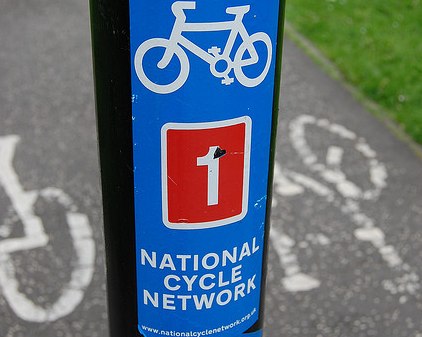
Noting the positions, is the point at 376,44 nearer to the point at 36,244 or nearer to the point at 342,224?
the point at 342,224

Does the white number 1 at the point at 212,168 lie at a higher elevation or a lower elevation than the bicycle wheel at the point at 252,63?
lower

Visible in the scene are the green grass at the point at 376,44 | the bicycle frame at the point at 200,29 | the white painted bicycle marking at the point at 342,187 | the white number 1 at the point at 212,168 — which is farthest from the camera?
the green grass at the point at 376,44

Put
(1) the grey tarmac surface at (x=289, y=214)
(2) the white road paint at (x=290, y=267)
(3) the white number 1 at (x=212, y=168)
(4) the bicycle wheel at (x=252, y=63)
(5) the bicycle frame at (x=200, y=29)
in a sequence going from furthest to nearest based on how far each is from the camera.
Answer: (2) the white road paint at (x=290, y=267) → (1) the grey tarmac surface at (x=289, y=214) → (3) the white number 1 at (x=212, y=168) → (4) the bicycle wheel at (x=252, y=63) → (5) the bicycle frame at (x=200, y=29)

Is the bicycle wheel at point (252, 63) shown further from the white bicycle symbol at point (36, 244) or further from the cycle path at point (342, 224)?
the white bicycle symbol at point (36, 244)

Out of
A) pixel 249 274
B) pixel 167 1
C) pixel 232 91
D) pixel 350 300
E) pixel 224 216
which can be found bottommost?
pixel 350 300

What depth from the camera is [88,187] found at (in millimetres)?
5492

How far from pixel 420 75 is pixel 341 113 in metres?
0.89

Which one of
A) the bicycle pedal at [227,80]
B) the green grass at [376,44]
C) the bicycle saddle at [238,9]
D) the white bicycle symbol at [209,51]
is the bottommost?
the green grass at [376,44]

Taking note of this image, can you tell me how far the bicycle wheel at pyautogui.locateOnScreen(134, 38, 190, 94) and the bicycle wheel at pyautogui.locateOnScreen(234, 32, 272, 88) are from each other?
0.49ft

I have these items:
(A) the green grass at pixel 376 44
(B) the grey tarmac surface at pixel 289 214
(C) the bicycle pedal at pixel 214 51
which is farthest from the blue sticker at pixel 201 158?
(A) the green grass at pixel 376 44

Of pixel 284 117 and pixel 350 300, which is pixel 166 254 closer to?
pixel 350 300

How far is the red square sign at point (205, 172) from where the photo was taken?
2467 millimetres

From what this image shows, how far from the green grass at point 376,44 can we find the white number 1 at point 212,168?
374 centimetres

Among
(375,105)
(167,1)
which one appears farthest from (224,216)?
(375,105)
